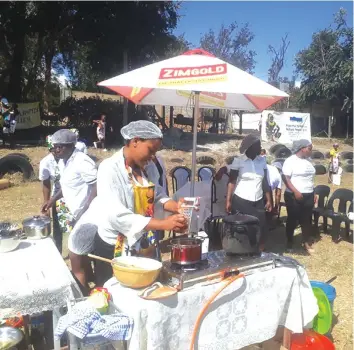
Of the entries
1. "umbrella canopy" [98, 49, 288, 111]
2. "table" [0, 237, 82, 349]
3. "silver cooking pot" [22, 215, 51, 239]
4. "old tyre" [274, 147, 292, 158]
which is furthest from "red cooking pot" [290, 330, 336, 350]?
"old tyre" [274, 147, 292, 158]

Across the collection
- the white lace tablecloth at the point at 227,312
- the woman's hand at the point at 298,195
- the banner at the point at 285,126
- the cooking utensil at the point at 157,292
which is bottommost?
the white lace tablecloth at the point at 227,312

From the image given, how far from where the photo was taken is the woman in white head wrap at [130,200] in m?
2.66

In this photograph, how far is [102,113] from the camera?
56.7 ft

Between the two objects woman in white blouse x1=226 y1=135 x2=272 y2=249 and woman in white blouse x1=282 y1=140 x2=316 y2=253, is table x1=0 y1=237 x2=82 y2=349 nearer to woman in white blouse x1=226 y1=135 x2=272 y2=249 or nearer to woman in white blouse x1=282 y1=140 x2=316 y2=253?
woman in white blouse x1=226 y1=135 x2=272 y2=249

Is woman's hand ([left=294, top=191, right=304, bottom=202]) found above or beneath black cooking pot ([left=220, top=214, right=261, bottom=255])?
beneath

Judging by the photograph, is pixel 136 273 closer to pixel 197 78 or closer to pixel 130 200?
pixel 130 200

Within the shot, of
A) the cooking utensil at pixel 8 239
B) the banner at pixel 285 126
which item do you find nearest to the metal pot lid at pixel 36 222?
the cooking utensil at pixel 8 239

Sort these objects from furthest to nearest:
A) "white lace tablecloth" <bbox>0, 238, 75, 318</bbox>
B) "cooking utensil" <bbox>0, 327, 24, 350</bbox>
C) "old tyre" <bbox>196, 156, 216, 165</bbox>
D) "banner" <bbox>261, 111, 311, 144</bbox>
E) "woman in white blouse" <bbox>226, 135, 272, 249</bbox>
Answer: "banner" <bbox>261, 111, 311, 144</bbox> → "old tyre" <bbox>196, 156, 216, 165</bbox> → "woman in white blouse" <bbox>226, 135, 272, 249</bbox> → "cooking utensil" <bbox>0, 327, 24, 350</bbox> → "white lace tablecloth" <bbox>0, 238, 75, 318</bbox>

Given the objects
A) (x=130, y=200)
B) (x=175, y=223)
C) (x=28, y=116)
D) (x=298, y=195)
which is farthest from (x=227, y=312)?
(x=28, y=116)

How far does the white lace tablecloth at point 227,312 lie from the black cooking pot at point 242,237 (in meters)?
0.20

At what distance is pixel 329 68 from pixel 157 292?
2591 cm

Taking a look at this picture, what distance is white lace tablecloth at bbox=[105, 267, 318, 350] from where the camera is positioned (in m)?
2.32

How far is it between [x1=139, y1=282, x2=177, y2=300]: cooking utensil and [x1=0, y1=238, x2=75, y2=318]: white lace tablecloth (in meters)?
0.55

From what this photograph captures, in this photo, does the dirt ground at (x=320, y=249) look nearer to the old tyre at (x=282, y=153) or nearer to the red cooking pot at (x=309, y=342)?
the red cooking pot at (x=309, y=342)
